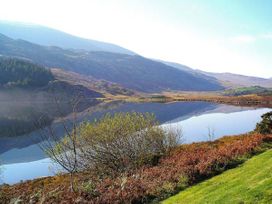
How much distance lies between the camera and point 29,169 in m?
63.0

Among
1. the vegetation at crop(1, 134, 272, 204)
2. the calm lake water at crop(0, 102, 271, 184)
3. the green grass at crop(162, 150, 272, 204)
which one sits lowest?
the calm lake water at crop(0, 102, 271, 184)

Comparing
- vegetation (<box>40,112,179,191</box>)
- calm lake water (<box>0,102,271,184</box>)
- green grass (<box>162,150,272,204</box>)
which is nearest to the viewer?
green grass (<box>162,150,272,204</box>)

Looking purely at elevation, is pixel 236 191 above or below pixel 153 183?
above

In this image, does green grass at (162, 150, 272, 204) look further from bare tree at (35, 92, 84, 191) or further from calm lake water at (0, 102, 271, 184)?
calm lake water at (0, 102, 271, 184)

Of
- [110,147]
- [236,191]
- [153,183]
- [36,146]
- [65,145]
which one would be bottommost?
[36,146]

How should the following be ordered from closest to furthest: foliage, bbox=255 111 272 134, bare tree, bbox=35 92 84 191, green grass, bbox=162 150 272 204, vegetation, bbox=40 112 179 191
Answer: green grass, bbox=162 150 272 204 → bare tree, bbox=35 92 84 191 → vegetation, bbox=40 112 179 191 → foliage, bbox=255 111 272 134

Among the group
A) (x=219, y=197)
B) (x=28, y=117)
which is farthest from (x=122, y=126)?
(x=28, y=117)

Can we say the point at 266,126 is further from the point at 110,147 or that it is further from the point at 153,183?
the point at 153,183

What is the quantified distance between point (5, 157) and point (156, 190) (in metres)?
58.2

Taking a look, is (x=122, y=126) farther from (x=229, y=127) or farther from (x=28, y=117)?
(x=28, y=117)

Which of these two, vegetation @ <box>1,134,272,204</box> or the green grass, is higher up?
the green grass

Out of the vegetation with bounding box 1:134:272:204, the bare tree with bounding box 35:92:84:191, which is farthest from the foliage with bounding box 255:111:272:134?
the bare tree with bounding box 35:92:84:191

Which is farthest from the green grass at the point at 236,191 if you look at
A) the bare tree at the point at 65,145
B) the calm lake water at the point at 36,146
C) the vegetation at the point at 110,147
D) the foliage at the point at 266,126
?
the foliage at the point at 266,126

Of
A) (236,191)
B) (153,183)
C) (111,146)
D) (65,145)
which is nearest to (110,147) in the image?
(111,146)
